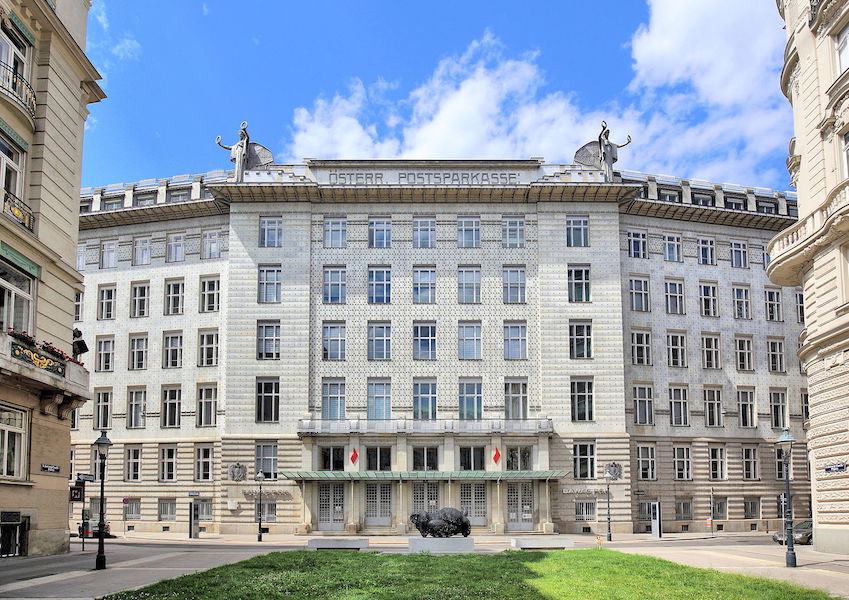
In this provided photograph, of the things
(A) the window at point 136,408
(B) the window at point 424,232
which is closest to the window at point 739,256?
(B) the window at point 424,232

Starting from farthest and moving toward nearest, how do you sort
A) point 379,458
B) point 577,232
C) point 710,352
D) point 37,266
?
point 710,352 → point 577,232 → point 379,458 → point 37,266

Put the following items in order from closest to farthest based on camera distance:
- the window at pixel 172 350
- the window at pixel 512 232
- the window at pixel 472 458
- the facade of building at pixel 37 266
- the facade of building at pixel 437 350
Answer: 1. the facade of building at pixel 37 266
2. the facade of building at pixel 437 350
3. the window at pixel 472 458
4. the window at pixel 512 232
5. the window at pixel 172 350

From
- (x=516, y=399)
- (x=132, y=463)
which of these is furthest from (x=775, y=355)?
(x=132, y=463)

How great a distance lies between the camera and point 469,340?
196 ft

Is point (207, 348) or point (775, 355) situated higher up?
point (207, 348)

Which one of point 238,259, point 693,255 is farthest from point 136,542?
point 693,255

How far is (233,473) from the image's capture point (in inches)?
2253

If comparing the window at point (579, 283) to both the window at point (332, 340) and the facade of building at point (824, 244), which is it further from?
the facade of building at point (824, 244)

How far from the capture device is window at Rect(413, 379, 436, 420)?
58656 mm

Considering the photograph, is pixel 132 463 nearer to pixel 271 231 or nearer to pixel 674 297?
pixel 271 231

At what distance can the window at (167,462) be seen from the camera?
60.8m

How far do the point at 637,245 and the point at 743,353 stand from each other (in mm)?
10554

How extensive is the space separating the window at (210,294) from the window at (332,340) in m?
5.28

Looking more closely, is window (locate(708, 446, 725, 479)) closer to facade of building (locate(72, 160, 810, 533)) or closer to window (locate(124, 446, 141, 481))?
facade of building (locate(72, 160, 810, 533))
